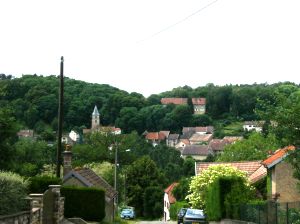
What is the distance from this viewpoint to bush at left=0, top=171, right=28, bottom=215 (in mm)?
14188

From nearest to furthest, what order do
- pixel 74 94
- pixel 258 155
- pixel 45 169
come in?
pixel 45 169, pixel 258 155, pixel 74 94

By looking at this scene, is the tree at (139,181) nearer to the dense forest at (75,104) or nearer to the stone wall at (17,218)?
the dense forest at (75,104)

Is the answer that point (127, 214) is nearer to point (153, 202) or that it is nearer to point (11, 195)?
point (153, 202)

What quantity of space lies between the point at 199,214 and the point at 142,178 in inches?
1916

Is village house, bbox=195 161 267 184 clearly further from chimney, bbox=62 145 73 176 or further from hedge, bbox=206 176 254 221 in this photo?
chimney, bbox=62 145 73 176

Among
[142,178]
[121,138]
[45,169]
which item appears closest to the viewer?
[45,169]

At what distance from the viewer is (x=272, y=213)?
79.5 feet

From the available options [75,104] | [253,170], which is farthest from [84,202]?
[75,104]

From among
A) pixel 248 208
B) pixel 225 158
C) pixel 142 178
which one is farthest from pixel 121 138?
pixel 248 208

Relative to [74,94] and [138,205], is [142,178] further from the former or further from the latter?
[74,94]

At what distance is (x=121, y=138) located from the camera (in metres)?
102

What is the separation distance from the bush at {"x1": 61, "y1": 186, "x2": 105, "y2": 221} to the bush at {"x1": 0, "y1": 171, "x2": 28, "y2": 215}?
11738mm

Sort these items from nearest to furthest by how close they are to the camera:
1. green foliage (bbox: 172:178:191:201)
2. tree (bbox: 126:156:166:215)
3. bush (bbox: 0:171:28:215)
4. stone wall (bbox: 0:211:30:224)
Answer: stone wall (bbox: 0:211:30:224) < bush (bbox: 0:171:28:215) < green foliage (bbox: 172:178:191:201) < tree (bbox: 126:156:166:215)

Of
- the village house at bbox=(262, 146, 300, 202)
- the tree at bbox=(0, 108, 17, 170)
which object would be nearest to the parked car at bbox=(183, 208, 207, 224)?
the village house at bbox=(262, 146, 300, 202)
